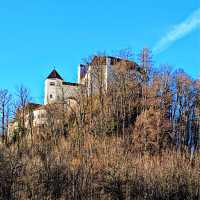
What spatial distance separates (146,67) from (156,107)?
205 inches

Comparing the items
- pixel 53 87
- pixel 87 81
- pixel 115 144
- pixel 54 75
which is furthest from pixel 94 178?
pixel 54 75

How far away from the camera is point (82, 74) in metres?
58.5

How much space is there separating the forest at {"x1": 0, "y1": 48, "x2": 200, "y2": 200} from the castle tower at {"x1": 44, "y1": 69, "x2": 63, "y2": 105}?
17.6 feet

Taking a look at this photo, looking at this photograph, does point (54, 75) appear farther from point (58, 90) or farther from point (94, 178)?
point (94, 178)

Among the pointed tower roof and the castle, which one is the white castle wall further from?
the pointed tower roof

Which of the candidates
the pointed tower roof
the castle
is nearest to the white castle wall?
the castle

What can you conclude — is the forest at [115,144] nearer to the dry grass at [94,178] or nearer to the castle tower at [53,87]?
the dry grass at [94,178]

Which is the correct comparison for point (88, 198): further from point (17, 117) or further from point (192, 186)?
point (17, 117)

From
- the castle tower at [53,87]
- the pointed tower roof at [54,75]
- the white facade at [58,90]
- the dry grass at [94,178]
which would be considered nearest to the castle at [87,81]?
the white facade at [58,90]

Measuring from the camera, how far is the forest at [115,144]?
28.5m

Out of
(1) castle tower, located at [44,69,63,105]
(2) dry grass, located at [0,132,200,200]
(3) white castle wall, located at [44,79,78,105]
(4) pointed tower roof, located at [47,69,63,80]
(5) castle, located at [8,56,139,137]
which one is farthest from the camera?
(4) pointed tower roof, located at [47,69,63,80]

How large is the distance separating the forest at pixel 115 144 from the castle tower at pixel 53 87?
535 cm

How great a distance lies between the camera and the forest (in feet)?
93.4

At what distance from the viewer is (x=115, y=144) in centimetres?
4169
